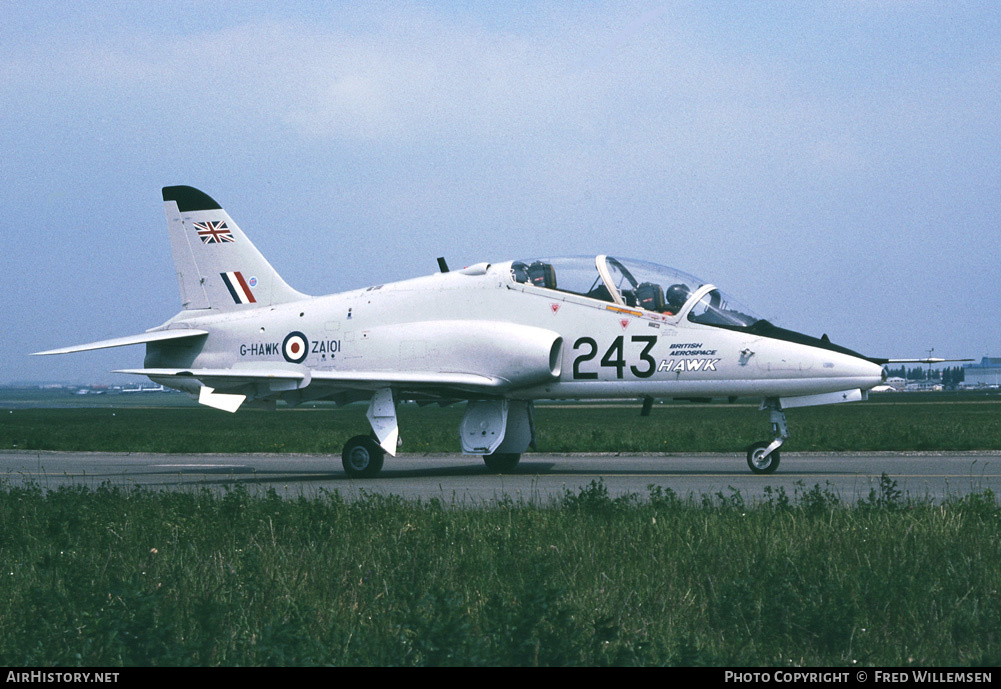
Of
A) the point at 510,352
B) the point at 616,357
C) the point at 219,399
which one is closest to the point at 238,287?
the point at 219,399

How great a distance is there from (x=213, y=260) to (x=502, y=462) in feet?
23.6

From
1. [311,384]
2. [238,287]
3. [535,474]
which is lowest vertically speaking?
[535,474]

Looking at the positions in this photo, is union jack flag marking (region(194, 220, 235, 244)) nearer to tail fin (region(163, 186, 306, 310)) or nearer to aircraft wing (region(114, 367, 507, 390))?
tail fin (region(163, 186, 306, 310))

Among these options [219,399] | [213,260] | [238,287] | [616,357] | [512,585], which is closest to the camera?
[512,585]

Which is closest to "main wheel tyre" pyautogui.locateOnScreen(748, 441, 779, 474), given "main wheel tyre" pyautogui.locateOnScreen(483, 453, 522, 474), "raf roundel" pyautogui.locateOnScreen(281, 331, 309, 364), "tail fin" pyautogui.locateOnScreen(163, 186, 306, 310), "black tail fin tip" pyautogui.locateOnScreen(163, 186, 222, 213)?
"main wheel tyre" pyautogui.locateOnScreen(483, 453, 522, 474)

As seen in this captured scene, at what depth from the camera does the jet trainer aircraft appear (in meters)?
15.8

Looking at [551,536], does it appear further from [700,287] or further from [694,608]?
[700,287]

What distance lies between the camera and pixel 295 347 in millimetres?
18641

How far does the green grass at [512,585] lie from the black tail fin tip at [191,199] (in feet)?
38.1

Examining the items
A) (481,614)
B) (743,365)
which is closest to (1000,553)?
(481,614)

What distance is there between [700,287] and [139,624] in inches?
488

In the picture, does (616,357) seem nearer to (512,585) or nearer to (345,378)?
(345,378)

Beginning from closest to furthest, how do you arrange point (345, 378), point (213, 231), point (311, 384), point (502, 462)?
1. point (345, 378)
2. point (311, 384)
3. point (502, 462)
4. point (213, 231)

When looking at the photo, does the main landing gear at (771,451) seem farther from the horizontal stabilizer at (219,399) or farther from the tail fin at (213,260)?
the tail fin at (213,260)
